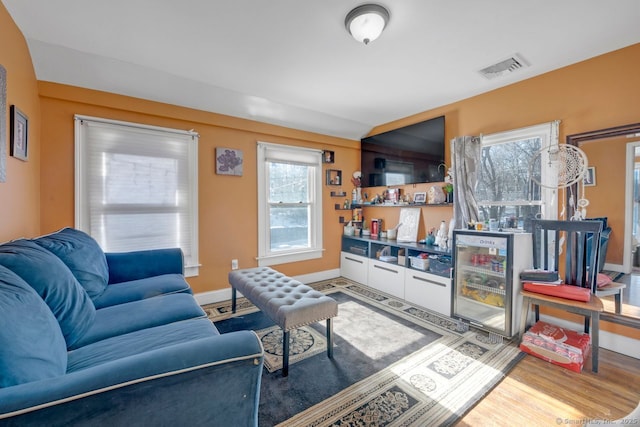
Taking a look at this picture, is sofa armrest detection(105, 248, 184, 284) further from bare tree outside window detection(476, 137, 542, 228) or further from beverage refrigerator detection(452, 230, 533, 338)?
bare tree outside window detection(476, 137, 542, 228)

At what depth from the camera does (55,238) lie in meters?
1.74

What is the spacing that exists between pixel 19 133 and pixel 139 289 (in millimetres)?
1355

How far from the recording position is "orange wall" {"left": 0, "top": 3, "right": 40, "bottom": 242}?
171 cm

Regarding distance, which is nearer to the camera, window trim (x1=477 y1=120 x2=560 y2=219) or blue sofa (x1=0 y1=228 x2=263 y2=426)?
blue sofa (x1=0 y1=228 x2=263 y2=426)

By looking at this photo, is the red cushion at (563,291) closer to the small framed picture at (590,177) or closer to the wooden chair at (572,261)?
the wooden chair at (572,261)

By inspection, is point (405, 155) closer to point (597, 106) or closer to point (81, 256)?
point (597, 106)

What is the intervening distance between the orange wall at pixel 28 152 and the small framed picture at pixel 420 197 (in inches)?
146

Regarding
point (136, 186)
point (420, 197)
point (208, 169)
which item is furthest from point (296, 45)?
point (420, 197)

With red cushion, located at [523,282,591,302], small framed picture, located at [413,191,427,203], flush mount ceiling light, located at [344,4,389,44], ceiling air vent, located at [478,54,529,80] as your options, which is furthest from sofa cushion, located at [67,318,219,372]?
ceiling air vent, located at [478,54,529,80]

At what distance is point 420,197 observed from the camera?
347 cm

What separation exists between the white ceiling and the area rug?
2.41m

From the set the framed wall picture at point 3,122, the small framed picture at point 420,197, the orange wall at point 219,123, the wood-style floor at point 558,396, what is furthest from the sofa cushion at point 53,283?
the small framed picture at point 420,197

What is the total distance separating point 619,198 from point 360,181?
9.44 ft

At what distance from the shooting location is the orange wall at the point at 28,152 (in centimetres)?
171
